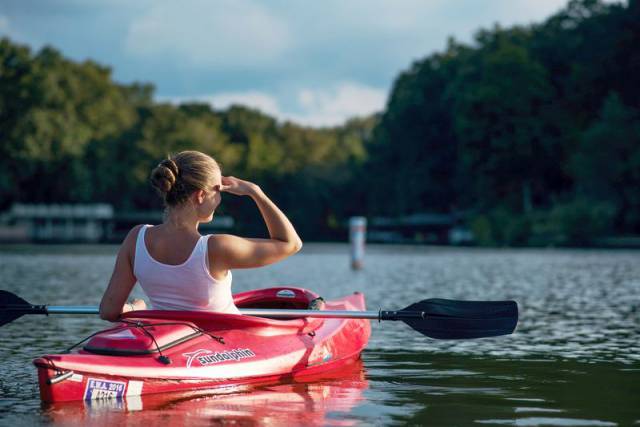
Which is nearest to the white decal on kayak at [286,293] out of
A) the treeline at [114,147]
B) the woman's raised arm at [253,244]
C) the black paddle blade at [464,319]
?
the black paddle blade at [464,319]

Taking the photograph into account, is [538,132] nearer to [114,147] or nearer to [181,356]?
[114,147]

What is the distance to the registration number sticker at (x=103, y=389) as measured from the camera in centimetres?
744

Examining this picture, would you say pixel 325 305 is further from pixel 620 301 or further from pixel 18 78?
pixel 18 78

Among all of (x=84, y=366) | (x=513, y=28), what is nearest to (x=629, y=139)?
(x=513, y=28)

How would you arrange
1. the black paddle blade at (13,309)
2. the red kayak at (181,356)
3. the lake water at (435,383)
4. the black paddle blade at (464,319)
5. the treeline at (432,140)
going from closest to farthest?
the lake water at (435,383) < the red kayak at (181,356) < the black paddle blade at (464,319) < the black paddle blade at (13,309) < the treeline at (432,140)

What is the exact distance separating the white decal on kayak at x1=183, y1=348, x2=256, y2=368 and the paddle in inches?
32.9

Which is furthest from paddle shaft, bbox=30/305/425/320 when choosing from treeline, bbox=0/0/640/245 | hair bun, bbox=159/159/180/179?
treeline, bbox=0/0/640/245

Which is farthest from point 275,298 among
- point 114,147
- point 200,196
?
point 114,147

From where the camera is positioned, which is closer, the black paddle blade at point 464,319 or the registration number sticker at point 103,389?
the registration number sticker at point 103,389

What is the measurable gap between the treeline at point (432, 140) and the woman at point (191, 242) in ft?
175

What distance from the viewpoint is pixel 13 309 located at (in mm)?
9312

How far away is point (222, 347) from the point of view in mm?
8266

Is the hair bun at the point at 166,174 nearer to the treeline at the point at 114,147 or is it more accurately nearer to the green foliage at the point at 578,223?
the green foliage at the point at 578,223

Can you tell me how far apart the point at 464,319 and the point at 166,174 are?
2.99 meters
